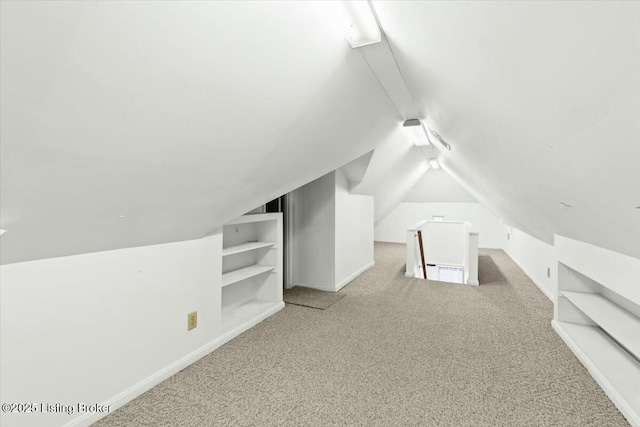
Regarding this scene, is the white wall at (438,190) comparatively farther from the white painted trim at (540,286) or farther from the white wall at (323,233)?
the white wall at (323,233)

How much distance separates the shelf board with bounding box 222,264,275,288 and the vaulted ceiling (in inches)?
33.5

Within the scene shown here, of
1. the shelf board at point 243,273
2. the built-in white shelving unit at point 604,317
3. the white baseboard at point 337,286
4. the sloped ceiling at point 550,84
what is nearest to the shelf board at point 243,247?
the shelf board at point 243,273

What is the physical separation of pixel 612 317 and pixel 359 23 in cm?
260

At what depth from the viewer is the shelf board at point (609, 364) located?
168 cm

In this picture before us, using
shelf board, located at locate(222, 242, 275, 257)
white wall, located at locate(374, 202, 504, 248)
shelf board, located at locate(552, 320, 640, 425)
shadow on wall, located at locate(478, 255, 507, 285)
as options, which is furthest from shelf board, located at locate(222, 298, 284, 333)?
white wall, located at locate(374, 202, 504, 248)

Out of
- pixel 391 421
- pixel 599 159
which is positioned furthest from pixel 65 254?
pixel 599 159

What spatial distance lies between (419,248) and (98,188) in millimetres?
4946

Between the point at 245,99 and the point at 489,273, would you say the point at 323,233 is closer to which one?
the point at 245,99

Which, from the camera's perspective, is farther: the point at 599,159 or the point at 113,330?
the point at 113,330

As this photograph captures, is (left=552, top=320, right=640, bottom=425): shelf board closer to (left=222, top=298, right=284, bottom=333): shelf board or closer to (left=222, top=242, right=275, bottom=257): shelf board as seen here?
(left=222, top=298, right=284, bottom=333): shelf board

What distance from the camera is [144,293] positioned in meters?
1.87

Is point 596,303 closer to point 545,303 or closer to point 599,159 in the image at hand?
point 545,303

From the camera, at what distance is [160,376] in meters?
1.97

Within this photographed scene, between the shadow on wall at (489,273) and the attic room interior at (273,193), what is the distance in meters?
1.24
